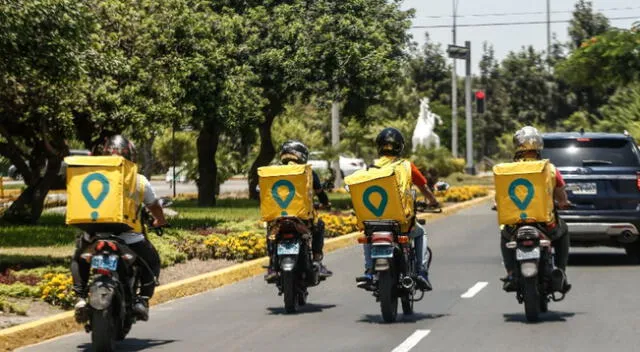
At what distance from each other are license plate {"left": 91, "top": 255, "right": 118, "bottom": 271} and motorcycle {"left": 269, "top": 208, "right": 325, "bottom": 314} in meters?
3.34

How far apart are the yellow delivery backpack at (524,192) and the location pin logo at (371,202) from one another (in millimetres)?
1032

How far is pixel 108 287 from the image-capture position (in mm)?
10000

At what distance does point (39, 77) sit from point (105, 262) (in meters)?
8.70

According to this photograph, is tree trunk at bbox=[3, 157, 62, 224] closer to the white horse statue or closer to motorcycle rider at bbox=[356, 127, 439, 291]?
motorcycle rider at bbox=[356, 127, 439, 291]

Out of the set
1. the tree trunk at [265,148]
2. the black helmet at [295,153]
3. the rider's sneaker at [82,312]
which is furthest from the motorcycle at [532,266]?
the tree trunk at [265,148]

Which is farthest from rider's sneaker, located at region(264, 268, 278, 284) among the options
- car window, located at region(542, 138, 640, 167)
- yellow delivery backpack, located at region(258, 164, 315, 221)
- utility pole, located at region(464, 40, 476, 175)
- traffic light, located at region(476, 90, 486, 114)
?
traffic light, located at region(476, 90, 486, 114)

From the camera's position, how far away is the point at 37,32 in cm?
1659

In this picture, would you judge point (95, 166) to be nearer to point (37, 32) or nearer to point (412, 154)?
point (37, 32)

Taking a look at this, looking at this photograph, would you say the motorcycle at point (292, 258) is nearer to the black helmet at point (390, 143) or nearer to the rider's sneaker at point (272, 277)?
the rider's sneaker at point (272, 277)

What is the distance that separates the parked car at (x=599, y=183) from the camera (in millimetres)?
17875

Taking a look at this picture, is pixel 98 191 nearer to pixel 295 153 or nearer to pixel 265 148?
pixel 295 153

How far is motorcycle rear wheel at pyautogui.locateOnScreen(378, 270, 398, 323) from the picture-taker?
11.9m

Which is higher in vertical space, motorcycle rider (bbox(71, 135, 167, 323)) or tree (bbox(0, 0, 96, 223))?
tree (bbox(0, 0, 96, 223))

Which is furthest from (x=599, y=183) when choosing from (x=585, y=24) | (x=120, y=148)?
(x=585, y=24)
